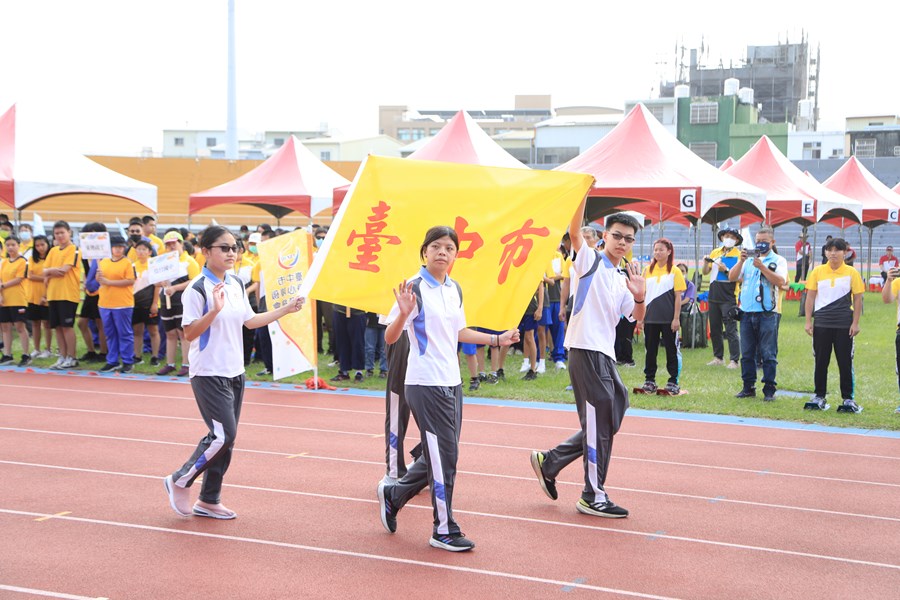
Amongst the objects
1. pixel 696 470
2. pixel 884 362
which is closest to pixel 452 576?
pixel 696 470

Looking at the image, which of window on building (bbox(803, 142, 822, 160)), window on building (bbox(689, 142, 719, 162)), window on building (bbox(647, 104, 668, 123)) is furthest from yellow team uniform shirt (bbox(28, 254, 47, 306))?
window on building (bbox(803, 142, 822, 160))

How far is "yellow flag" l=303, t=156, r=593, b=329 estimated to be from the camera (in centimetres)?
599

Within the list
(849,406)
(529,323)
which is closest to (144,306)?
(529,323)

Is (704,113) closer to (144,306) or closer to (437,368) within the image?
(144,306)

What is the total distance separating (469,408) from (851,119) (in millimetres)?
67271

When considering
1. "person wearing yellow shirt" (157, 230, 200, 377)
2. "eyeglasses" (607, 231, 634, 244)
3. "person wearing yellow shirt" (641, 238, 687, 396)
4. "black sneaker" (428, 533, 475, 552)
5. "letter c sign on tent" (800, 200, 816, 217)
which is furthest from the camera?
"letter c sign on tent" (800, 200, 816, 217)

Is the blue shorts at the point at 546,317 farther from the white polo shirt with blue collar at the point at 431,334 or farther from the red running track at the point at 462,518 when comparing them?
the white polo shirt with blue collar at the point at 431,334

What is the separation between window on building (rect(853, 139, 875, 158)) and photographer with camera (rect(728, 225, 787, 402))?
49.7m

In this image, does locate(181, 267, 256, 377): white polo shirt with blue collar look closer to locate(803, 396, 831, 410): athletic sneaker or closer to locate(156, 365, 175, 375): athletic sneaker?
locate(803, 396, 831, 410): athletic sneaker

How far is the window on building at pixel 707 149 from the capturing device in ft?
192

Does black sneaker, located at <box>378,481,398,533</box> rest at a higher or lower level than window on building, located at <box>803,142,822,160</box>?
lower

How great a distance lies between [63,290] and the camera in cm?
1377

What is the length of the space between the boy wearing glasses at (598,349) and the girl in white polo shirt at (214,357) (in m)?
1.89

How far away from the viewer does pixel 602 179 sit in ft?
49.8
